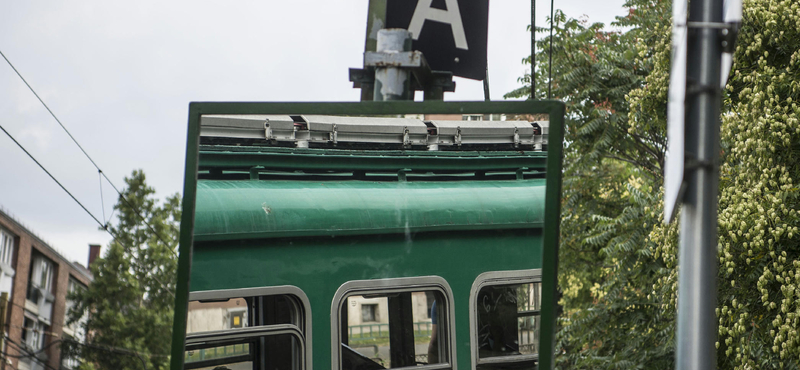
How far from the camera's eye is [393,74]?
131 inches

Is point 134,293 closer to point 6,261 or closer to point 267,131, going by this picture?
point 6,261

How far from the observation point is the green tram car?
9.71ft

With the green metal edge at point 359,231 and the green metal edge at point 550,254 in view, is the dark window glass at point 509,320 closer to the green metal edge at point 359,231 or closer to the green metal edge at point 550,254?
the green metal edge at point 550,254

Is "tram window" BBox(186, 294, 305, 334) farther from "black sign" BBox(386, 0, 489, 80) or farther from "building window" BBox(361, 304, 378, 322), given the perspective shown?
"black sign" BBox(386, 0, 489, 80)

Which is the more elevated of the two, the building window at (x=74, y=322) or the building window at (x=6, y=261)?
the building window at (x=6, y=261)

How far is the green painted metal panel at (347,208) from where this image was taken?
301 centimetres

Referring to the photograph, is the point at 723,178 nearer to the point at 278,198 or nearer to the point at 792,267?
the point at 792,267

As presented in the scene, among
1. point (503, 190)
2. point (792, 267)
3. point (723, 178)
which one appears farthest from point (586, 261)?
point (503, 190)

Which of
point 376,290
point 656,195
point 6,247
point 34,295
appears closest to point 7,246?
point 6,247

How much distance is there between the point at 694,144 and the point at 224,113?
178cm

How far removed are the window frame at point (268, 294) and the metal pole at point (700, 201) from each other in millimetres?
1362

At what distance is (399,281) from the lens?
3.00 m

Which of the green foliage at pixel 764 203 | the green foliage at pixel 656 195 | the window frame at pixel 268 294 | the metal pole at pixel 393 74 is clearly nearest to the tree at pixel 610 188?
the green foliage at pixel 656 195

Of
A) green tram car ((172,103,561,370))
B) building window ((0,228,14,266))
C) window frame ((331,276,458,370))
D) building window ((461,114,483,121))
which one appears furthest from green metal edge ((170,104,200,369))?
building window ((0,228,14,266))
